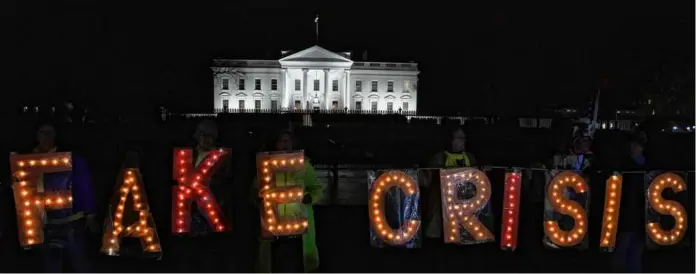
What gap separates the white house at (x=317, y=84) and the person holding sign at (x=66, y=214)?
89.7 meters

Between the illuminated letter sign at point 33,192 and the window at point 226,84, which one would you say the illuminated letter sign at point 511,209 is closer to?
the illuminated letter sign at point 33,192

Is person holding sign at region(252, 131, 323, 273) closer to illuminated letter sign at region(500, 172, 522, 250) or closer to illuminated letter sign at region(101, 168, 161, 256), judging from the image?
illuminated letter sign at region(101, 168, 161, 256)

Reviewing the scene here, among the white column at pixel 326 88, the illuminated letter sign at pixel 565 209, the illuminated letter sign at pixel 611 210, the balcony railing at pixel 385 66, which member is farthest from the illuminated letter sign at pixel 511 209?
the balcony railing at pixel 385 66

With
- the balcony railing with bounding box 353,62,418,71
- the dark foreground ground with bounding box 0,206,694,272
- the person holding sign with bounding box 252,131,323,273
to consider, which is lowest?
the dark foreground ground with bounding box 0,206,694,272

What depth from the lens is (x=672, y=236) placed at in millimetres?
7141

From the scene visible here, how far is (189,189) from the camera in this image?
684cm

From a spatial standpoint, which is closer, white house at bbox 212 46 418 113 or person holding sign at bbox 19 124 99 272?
person holding sign at bbox 19 124 99 272

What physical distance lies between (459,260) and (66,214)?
192 inches

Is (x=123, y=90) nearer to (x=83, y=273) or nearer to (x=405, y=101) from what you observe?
(x=83, y=273)

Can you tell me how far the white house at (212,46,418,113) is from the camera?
97.7 m

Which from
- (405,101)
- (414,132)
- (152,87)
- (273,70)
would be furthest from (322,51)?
(414,132)

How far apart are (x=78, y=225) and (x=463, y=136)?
429 centimetres

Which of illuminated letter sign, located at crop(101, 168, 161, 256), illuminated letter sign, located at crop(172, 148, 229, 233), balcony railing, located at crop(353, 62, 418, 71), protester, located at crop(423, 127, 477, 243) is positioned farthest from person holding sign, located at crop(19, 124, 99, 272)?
balcony railing, located at crop(353, 62, 418, 71)

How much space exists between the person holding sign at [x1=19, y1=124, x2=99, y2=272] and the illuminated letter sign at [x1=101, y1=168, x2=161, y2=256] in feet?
0.92
